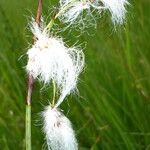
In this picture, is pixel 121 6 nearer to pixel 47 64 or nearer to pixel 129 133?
pixel 47 64

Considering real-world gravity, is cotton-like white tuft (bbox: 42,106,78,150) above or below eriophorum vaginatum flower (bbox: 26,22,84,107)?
below

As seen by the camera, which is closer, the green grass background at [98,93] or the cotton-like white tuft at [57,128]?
the cotton-like white tuft at [57,128]

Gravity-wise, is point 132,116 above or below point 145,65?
below

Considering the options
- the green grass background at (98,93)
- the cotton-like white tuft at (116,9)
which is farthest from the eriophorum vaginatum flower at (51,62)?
the green grass background at (98,93)

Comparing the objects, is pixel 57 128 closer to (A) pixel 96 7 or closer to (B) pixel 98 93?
(A) pixel 96 7

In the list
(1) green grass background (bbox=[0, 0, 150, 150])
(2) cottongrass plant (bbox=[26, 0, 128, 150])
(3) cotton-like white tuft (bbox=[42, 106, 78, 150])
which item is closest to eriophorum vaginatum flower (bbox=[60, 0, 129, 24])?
(2) cottongrass plant (bbox=[26, 0, 128, 150])

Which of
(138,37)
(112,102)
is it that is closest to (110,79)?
(112,102)

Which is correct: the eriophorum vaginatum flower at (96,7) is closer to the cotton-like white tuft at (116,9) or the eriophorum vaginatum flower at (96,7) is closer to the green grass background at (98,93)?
the cotton-like white tuft at (116,9)

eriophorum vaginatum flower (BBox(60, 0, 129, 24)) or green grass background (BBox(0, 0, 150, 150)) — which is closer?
eriophorum vaginatum flower (BBox(60, 0, 129, 24))

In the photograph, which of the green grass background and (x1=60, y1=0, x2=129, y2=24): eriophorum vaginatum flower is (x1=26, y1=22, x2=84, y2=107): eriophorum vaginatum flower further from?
the green grass background
